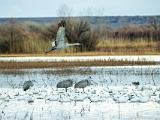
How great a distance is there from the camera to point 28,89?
47.8ft

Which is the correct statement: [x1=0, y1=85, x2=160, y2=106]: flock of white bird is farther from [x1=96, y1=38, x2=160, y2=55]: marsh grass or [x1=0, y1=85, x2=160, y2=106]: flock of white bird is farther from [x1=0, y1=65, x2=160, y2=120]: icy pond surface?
[x1=96, y1=38, x2=160, y2=55]: marsh grass

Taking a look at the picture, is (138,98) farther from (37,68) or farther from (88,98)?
(37,68)

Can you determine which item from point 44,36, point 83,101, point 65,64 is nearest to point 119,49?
point 44,36

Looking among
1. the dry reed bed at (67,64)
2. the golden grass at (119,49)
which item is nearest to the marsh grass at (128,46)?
the golden grass at (119,49)

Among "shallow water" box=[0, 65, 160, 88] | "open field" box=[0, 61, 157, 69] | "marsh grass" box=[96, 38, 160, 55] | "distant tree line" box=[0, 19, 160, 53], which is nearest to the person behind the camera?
"shallow water" box=[0, 65, 160, 88]

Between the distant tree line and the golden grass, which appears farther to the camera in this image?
the distant tree line

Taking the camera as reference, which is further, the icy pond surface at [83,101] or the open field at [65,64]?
the open field at [65,64]

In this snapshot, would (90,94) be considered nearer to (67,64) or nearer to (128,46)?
(67,64)

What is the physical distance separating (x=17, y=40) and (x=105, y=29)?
625 centimetres

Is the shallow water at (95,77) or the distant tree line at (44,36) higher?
the distant tree line at (44,36)

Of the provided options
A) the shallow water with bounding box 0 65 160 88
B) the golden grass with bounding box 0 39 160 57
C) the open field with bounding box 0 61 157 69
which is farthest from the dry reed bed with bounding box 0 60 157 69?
the golden grass with bounding box 0 39 160 57

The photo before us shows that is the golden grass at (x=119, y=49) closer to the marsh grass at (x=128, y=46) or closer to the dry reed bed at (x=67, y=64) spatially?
the marsh grass at (x=128, y=46)

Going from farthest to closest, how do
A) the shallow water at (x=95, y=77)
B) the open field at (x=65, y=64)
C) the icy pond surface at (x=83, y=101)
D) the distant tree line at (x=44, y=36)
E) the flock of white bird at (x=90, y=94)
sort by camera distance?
the distant tree line at (x=44, y=36) → the open field at (x=65, y=64) → the shallow water at (x=95, y=77) → the flock of white bird at (x=90, y=94) → the icy pond surface at (x=83, y=101)

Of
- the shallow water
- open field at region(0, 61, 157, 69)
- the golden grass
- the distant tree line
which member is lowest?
the shallow water
